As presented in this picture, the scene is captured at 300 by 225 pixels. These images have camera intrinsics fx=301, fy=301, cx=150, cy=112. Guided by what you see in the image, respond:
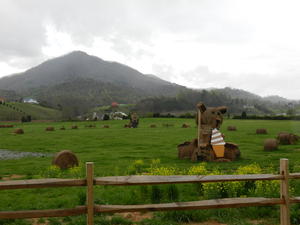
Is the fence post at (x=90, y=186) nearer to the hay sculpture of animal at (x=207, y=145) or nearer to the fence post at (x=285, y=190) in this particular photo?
the fence post at (x=285, y=190)

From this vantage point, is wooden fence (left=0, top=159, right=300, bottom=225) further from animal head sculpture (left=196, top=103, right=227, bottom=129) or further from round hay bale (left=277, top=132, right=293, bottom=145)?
round hay bale (left=277, top=132, right=293, bottom=145)

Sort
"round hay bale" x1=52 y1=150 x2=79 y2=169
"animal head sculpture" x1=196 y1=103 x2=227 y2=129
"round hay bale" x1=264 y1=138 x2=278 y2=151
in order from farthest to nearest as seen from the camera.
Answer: "round hay bale" x1=264 y1=138 x2=278 y2=151
"animal head sculpture" x1=196 y1=103 x2=227 y2=129
"round hay bale" x1=52 y1=150 x2=79 y2=169

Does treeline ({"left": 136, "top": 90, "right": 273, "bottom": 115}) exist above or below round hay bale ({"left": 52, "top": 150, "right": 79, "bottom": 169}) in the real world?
above

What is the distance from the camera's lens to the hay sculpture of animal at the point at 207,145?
14.3 metres

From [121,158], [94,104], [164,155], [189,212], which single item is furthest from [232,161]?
[94,104]

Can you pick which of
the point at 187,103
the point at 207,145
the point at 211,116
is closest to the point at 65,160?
the point at 207,145

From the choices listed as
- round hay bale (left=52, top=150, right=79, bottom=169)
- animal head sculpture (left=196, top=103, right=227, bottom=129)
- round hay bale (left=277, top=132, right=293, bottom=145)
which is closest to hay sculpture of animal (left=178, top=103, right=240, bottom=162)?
animal head sculpture (left=196, top=103, right=227, bottom=129)

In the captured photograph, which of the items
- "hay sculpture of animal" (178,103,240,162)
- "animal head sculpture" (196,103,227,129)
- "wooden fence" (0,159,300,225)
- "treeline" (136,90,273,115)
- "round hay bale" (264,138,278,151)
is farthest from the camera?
"treeline" (136,90,273,115)

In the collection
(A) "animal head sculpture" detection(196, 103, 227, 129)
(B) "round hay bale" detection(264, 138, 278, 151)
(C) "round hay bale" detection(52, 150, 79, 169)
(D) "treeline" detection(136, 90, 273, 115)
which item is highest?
(D) "treeline" detection(136, 90, 273, 115)

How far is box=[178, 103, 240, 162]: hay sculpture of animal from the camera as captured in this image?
46.8ft

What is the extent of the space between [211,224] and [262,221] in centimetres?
110

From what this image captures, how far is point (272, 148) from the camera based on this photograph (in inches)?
677

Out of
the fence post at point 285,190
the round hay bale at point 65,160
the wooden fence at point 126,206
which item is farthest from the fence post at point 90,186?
the round hay bale at point 65,160

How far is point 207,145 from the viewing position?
46.8 ft
